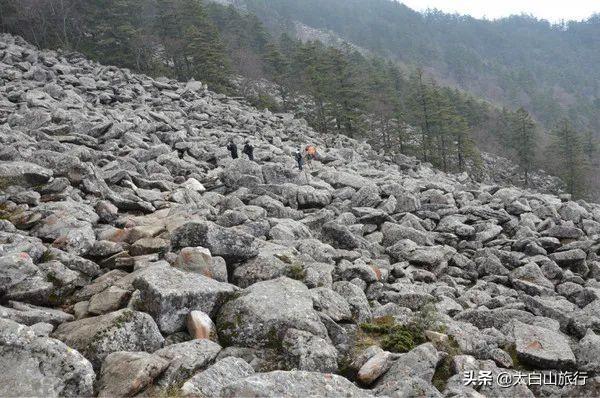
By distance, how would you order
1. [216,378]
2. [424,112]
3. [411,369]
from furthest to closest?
[424,112], [411,369], [216,378]

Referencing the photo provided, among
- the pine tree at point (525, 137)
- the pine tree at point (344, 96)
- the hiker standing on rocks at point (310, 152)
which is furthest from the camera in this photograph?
the pine tree at point (525, 137)

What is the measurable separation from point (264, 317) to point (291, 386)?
226 centimetres

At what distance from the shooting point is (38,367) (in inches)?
200

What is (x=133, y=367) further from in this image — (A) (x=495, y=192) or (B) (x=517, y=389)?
(A) (x=495, y=192)

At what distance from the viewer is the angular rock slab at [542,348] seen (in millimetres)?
7824

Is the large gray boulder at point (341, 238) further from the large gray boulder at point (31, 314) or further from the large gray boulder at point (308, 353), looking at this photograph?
the large gray boulder at point (31, 314)

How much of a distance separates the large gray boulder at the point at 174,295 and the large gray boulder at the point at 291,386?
2.31 meters

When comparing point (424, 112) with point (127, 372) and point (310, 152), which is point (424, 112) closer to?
point (310, 152)

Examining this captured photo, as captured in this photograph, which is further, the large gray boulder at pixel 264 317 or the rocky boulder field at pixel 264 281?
the large gray boulder at pixel 264 317

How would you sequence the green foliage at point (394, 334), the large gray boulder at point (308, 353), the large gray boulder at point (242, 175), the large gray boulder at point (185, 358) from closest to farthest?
the large gray boulder at point (185, 358) → the large gray boulder at point (308, 353) → the green foliage at point (394, 334) → the large gray boulder at point (242, 175)

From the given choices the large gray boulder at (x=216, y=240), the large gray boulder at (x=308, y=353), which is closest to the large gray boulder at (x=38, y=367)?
the large gray boulder at (x=308, y=353)

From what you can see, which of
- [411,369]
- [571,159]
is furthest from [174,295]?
[571,159]

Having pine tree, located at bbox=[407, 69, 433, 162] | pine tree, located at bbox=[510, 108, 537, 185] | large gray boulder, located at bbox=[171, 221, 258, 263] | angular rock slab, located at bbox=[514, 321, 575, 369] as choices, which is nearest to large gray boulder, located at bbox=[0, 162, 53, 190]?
large gray boulder, located at bbox=[171, 221, 258, 263]

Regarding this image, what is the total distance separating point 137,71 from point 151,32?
33.4ft
